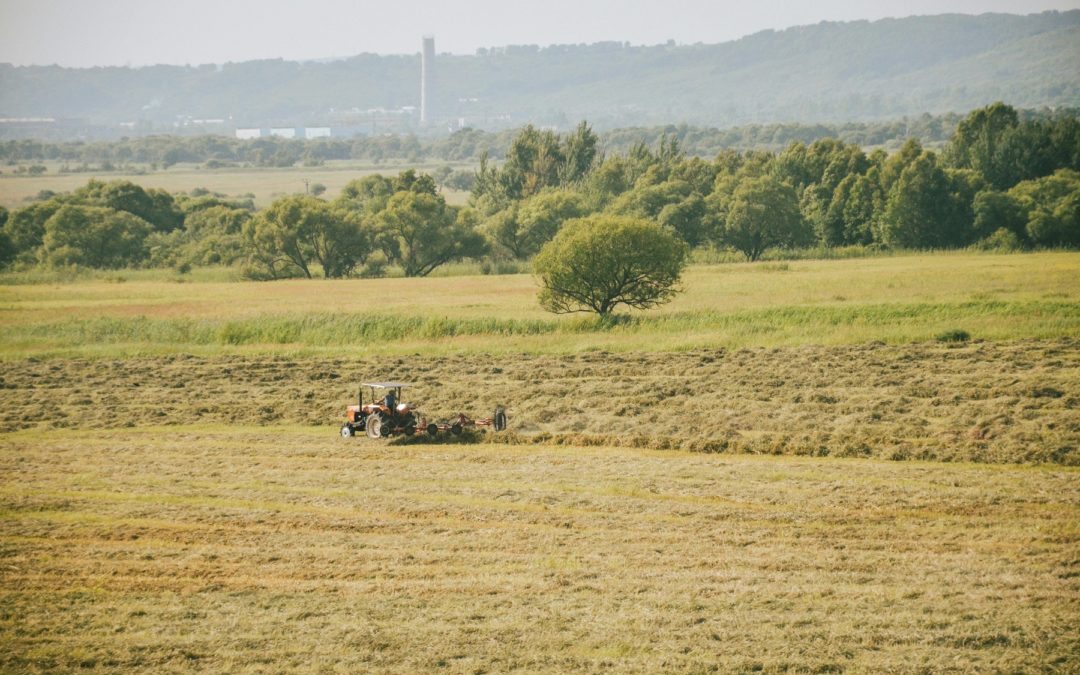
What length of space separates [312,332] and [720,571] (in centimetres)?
3523

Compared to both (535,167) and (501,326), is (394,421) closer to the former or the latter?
(501,326)

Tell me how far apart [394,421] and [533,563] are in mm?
10901

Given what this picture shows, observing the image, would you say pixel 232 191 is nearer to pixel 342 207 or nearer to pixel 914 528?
pixel 342 207

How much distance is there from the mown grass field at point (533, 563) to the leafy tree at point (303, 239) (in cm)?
5486

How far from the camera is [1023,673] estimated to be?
572 inches

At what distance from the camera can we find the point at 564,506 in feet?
74.7

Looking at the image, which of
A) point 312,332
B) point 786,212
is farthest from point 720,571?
point 786,212

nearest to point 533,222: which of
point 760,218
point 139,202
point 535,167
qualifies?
point 760,218

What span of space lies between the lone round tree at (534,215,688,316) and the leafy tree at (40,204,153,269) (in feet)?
163

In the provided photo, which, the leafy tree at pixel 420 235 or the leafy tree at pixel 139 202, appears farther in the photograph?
the leafy tree at pixel 139 202

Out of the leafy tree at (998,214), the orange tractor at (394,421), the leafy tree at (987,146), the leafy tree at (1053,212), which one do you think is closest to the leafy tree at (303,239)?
the leafy tree at (998,214)

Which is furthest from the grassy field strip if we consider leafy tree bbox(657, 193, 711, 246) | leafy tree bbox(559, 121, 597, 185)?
leafy tree bbox(559, 121, 597, 185)

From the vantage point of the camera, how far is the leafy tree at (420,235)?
85.9 meters

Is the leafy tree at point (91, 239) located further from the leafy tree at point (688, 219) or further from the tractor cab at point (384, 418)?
the tractor cab at point (384, 418)
